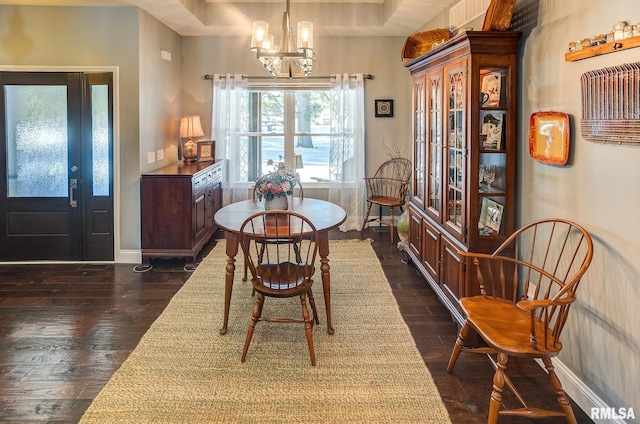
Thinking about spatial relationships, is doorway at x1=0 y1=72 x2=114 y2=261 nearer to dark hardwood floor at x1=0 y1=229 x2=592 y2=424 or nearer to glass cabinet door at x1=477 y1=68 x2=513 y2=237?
dark hardwood floor at x1=0 y1=229 x2=592 y2=424

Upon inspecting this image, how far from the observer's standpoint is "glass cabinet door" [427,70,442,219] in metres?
3.83

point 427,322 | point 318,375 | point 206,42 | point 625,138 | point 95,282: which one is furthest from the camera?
point 206,42

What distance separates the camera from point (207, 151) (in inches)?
251

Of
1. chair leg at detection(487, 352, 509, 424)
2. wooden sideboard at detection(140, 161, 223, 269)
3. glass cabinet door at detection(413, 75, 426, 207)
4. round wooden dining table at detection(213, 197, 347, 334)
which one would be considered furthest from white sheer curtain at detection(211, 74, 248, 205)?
chair leg at detection(487, 352, 509, 424)

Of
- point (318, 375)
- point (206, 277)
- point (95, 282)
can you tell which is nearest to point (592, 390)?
point (318, 375)

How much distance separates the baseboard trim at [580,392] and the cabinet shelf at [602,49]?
1.59 metres

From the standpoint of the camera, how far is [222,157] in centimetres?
669

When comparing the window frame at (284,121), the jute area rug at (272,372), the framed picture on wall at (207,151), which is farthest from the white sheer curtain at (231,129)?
the jute area rug at (272,372)

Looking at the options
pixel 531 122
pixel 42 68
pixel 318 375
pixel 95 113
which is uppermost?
pixel 42 68

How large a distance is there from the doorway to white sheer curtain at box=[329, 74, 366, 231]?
9.64ft

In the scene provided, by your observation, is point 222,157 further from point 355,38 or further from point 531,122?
point 531,122

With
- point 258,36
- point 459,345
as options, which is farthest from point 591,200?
point 258,36

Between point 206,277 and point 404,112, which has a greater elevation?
point 404,112

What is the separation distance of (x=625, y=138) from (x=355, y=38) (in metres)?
5.07
